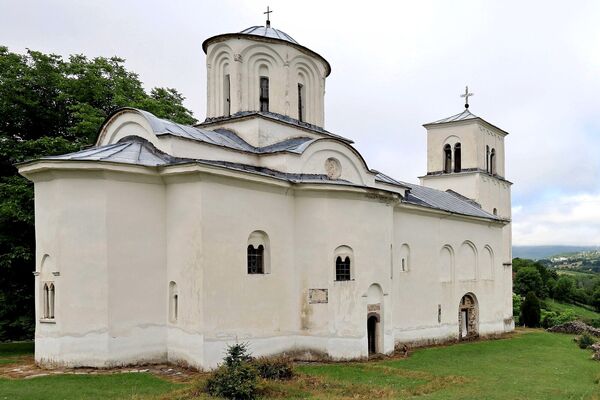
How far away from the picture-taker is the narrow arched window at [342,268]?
16.8 meters

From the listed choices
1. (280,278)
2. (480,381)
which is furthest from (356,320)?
(480,381)

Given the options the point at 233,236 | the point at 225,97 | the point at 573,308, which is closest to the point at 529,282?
the point at 573,308

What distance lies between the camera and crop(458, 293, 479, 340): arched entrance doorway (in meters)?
24.4

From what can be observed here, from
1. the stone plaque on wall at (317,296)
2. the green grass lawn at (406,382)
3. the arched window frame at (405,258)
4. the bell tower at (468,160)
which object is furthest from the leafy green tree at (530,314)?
the stone plaque on wall at (317,296)

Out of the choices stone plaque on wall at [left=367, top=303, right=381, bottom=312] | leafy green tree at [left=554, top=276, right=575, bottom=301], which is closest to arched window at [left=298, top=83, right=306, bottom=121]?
stone plaque on wall at [left=367, top=303, right=381, bottom=312]

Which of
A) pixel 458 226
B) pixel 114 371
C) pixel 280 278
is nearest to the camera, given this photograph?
pixel 114 371

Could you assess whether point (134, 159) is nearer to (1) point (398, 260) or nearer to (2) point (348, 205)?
(2) point (348, 205)

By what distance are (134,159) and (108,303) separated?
4067 millimetres

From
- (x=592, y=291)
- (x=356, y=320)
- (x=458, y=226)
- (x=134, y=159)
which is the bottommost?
(x=592, y=291)

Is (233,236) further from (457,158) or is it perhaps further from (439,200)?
(457,158)

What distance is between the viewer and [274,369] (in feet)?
42.8

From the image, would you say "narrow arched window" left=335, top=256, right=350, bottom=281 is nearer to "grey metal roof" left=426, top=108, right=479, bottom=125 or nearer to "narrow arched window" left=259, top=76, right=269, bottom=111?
"narrow arched window" left=259, top=76, right=269, bottom=111

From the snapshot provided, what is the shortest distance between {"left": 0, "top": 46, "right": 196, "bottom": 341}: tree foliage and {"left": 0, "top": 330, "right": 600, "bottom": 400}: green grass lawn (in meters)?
6.80

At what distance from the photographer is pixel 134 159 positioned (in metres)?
14.9
